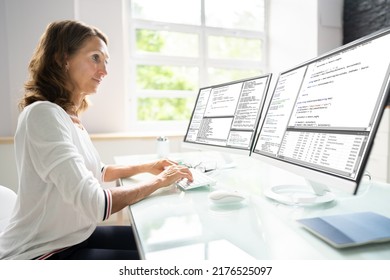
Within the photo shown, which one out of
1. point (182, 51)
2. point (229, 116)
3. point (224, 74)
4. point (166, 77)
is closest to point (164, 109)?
point (166, 77)

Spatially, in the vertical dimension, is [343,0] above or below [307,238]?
above

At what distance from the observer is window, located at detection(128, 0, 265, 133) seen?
297cm

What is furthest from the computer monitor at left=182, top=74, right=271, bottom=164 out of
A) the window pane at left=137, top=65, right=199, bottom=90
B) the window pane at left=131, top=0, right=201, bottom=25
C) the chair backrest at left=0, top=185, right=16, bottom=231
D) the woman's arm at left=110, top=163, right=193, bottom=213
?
the window pane at left=131, top=0, right=201, bottom=25

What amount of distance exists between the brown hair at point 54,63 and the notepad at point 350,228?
863 millimetres

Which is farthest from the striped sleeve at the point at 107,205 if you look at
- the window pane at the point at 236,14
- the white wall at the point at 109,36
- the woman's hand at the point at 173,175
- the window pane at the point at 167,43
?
the window pane at the point at 236,14

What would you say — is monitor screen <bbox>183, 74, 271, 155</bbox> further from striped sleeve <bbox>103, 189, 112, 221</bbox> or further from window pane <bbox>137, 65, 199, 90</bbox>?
window pane <bbox>137, 65, 199, 90</bbox>

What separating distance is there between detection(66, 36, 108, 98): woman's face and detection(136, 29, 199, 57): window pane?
80.5 inches

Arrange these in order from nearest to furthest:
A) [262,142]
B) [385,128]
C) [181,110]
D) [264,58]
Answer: [262,142] → [385,128] → [181,110] → [264,58]

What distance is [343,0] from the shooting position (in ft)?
9.59

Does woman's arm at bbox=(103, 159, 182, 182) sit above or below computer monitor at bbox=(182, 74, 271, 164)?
below

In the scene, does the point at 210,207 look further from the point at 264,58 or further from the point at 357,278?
the point at 264,58

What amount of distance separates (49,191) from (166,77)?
95.2 inches

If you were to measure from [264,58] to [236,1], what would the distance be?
769 mm

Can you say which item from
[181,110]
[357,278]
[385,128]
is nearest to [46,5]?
[181,110]
